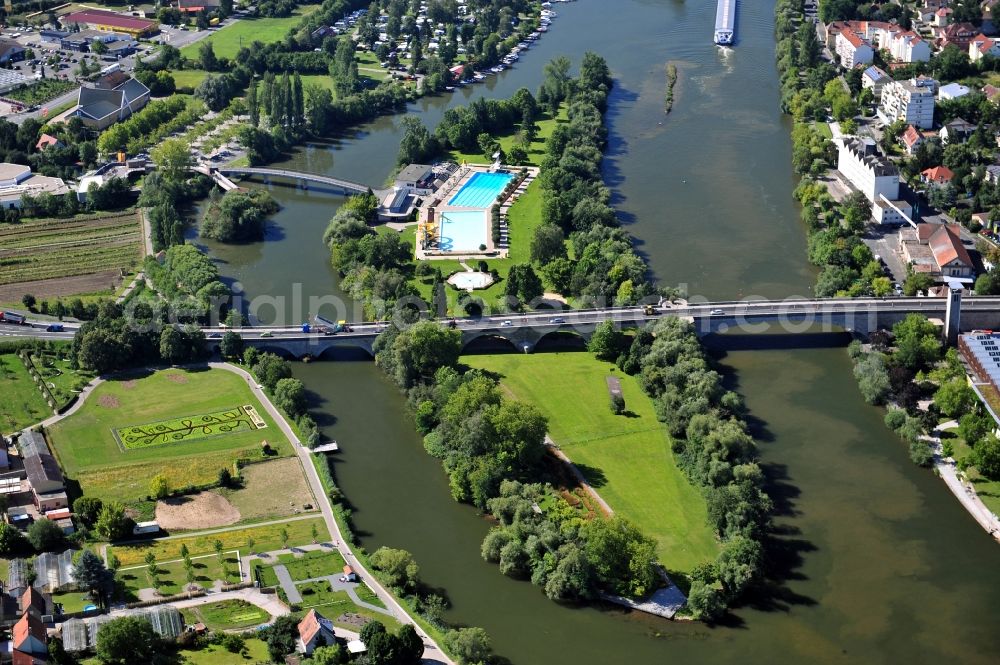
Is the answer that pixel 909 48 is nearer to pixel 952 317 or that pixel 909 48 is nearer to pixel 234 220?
pixel 952 317

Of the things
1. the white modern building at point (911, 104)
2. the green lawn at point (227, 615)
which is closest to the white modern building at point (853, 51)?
the white modern building at point (911, 104)

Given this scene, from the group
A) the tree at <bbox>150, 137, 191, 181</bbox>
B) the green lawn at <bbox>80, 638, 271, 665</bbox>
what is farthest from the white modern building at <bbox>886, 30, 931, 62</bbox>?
the green lawn at <bbox>80, 638, 271, 665</bbox>

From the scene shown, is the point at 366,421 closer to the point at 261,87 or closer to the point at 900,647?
the point at 900,647

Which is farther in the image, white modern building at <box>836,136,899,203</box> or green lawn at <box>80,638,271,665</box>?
white modern building at <box>836,136,899,203</box>

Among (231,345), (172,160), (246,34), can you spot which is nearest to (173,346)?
(231,345)

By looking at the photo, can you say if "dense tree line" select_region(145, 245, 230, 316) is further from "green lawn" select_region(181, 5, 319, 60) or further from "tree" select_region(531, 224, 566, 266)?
"green lawn" select_region(181, 5, 319, 60)
